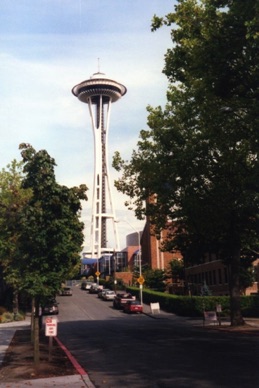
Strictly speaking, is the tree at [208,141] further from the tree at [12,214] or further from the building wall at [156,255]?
the building wall at [156,255]

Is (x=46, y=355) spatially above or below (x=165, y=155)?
below

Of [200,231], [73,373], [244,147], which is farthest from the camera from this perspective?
[200,231]

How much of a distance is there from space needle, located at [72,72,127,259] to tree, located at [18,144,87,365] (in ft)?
422

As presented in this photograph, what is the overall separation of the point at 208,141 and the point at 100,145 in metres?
128

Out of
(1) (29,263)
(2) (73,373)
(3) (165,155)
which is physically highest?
(3) (165,155)

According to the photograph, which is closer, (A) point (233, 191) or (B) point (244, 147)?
(B) point (244, 147)

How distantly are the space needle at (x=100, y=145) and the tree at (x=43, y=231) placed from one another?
12864 cm

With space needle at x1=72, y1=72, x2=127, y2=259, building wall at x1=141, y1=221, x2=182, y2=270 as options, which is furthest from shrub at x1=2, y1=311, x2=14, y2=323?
space needle at x1=72, y1=72, x2=127, y2=259

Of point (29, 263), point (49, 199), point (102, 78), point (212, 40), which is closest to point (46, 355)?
point (29, 263)

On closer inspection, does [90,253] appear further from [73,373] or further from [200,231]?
[73,373]

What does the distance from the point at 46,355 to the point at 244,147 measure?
1358cm

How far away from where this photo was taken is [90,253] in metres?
160

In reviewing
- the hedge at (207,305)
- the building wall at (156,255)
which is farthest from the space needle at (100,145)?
the hedge at (207,305)

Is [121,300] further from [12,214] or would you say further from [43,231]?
[43,231]
